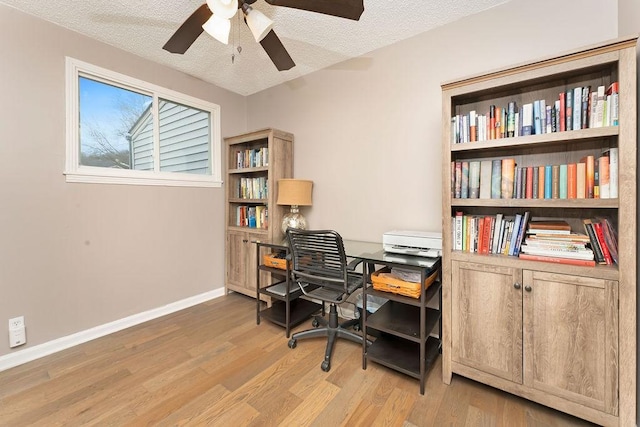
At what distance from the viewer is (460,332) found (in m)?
1.66

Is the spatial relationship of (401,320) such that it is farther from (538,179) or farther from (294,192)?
(294,192)

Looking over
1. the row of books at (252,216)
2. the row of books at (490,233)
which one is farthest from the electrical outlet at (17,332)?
the row of books at (490,233)

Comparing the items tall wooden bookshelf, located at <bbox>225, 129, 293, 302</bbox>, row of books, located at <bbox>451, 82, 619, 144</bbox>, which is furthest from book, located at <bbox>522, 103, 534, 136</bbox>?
tall wooden bookshelf, located at <bbox>225, 129, 293, 302</bbox>

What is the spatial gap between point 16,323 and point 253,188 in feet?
6.98

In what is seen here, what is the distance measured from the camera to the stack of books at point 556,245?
1367 millimetres

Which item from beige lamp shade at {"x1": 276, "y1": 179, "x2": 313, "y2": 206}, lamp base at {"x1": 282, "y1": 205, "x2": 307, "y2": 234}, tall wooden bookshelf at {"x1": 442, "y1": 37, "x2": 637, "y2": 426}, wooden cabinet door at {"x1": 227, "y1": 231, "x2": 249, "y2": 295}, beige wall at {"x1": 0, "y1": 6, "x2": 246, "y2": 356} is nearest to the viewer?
tall wooden bookshelf at {"x1": 442, "y1": 37, "x2": 637, "y2": 426}

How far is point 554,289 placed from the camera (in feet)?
4.56

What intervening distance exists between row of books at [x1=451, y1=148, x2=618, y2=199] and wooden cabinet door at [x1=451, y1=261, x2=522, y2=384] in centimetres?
45

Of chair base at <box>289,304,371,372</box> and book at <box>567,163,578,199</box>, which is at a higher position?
book at <box>567,163,578,199</box>

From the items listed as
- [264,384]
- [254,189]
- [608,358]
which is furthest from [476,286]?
[254,189]

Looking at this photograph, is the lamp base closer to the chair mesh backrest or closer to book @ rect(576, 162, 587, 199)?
the chair mesh backrest

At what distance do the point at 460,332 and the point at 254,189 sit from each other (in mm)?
2380

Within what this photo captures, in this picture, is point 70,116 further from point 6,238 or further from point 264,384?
point 264,384

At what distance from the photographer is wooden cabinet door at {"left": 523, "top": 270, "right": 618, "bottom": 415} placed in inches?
50.4
